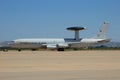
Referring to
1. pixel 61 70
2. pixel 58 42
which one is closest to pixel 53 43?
pixel 58 42

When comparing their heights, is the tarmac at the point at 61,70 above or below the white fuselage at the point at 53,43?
below

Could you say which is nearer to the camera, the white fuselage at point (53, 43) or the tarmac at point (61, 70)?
the tarmac at point (61, 70)

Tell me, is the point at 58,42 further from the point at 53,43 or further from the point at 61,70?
the point at 61,70

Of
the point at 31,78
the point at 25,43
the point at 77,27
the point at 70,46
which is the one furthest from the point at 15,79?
the point at 77,27

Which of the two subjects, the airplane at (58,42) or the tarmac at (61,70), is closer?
the tarmac at (61,70)

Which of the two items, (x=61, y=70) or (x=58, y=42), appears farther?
(x=58, y=42)

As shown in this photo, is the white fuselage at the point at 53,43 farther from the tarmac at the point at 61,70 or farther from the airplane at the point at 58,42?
the tarmac at the point at 61,70

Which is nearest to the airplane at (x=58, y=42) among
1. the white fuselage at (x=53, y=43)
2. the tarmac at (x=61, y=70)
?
the white fuselage at (x=53, y=43)

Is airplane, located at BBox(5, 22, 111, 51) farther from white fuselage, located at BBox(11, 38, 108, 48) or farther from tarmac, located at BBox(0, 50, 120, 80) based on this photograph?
tarmac, located at BBox(0, 50, 120, 80)

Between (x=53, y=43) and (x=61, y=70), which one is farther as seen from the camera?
(x=53, y=43)

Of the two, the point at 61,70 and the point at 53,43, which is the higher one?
the point at 53,43

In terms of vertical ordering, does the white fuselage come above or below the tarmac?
above

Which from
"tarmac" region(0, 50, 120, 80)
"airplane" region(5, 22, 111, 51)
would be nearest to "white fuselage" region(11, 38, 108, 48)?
"airplane" region(5, 22, 111, 51)

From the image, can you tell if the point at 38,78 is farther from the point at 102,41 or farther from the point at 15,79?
the point at 102,41
